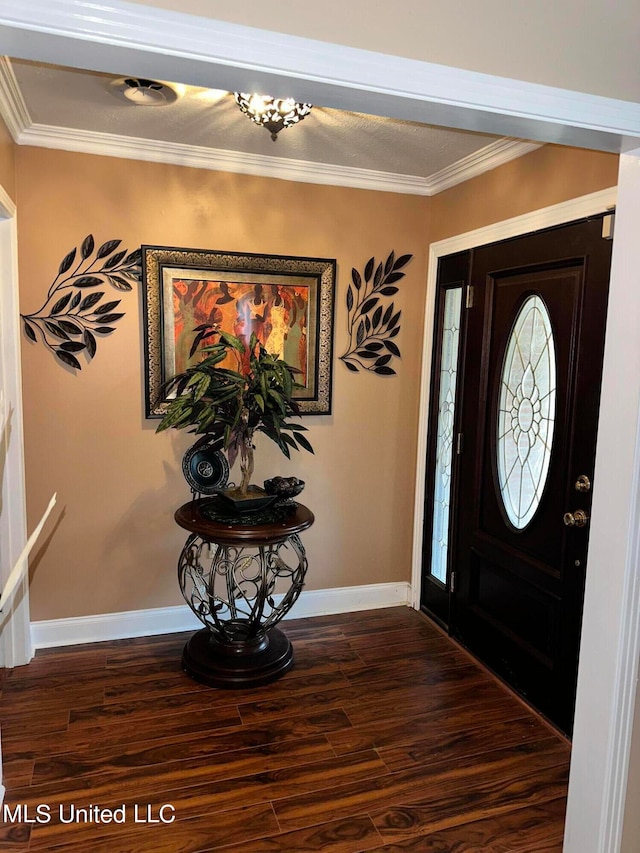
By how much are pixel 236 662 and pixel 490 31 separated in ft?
8.59

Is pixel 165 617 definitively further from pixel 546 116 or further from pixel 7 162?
pixel 546 116

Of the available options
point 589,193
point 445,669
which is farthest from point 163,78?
point 445,669

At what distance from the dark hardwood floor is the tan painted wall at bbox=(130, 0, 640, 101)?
223cm

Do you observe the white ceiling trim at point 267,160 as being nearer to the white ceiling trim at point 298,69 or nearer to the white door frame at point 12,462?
the white door frame at point 12,462

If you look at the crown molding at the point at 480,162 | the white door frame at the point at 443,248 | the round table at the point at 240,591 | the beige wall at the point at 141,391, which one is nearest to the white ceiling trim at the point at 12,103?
the beige wall at the point at 141,391

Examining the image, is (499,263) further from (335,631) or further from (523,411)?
(335,631)

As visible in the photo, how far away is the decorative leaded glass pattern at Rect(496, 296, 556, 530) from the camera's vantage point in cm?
260

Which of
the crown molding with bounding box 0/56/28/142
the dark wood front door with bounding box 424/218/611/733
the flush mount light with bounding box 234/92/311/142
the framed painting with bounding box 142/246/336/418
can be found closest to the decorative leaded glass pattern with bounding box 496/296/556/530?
the dark wood front door with bounding box 424/218/611/733

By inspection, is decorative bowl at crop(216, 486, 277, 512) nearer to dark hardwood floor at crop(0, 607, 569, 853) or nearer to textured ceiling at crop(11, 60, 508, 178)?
dark hardwood floor at crop(0, 607, 569, 853)

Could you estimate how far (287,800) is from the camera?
7.00ft

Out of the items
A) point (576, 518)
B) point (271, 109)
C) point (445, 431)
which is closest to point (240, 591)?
point (445, 431)

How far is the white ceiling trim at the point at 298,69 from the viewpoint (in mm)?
1055

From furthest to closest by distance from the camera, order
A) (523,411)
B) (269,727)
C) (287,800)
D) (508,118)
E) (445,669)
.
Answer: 1. (445,669)
2. (523,411)
3. (269,727)
4. (287,800)
5. (508,118)

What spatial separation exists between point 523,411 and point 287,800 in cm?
183
